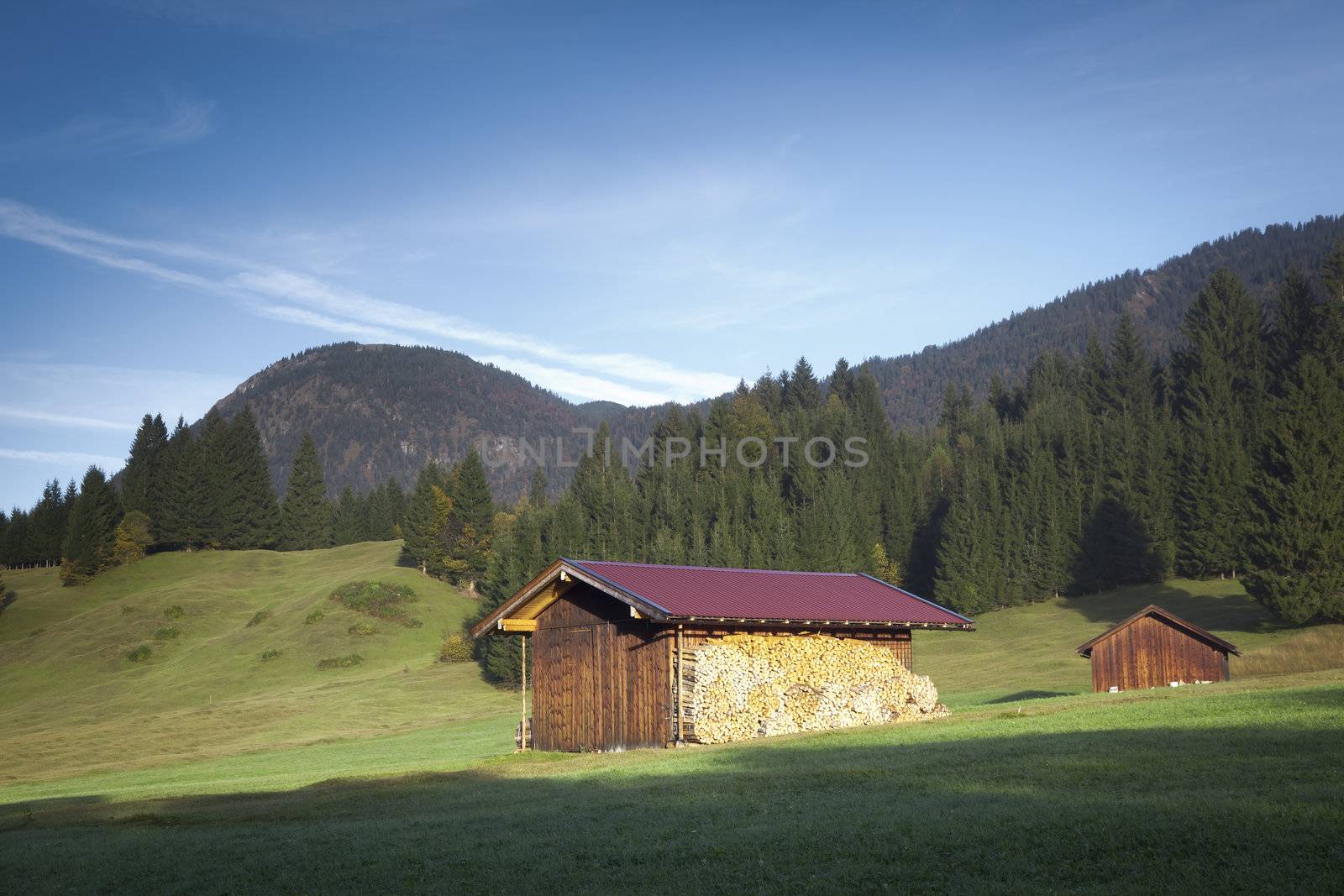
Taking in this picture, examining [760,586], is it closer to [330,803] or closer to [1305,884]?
[330,803]

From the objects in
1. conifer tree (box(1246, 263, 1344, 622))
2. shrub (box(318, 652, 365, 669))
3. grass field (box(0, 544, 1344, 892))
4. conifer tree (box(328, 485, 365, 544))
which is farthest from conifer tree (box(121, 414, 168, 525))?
conifer tree (box(1246, 263, 1344, 622))

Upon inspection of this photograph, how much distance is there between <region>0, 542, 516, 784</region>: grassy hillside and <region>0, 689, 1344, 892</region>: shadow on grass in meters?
17.9

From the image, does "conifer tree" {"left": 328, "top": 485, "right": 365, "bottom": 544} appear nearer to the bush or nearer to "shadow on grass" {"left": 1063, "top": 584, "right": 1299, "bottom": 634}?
the bush

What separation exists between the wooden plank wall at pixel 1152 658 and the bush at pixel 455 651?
4920 centimetres

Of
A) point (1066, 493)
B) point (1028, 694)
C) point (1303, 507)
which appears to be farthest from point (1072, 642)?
point (1066, 493)

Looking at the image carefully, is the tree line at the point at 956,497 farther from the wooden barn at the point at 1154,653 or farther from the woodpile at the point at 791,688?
the woodpile at the point at 791,688

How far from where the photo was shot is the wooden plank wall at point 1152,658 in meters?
38.5

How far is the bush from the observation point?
76000 millimetres

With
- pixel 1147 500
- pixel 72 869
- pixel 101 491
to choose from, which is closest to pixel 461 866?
pixel 72 869

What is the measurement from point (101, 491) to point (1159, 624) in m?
100

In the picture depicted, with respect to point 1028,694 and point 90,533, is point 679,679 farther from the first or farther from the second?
point 90,533

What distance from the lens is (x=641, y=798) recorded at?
1655cm

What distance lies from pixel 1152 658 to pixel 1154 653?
8.8 inches

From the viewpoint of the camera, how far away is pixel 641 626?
93.9ft
